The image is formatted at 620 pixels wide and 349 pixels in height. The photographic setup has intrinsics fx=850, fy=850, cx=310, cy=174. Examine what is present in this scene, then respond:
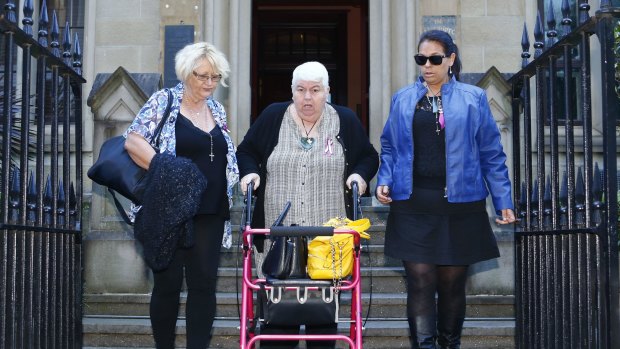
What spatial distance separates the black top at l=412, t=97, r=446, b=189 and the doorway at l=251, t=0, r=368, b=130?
689 cm

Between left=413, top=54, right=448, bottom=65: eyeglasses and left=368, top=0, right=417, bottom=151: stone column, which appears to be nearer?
left=413, top=54, right=448, bottom=65: eyeglasses

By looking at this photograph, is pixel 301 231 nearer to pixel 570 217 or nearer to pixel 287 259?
pixel 287 259

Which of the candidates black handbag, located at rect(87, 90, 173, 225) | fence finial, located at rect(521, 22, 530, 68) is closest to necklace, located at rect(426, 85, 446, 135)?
fence finial, located at rect(521, 22, 530, 68)

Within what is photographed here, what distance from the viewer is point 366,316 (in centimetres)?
591

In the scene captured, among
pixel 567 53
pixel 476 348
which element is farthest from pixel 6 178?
pixel 476 348

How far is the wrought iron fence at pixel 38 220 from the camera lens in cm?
438

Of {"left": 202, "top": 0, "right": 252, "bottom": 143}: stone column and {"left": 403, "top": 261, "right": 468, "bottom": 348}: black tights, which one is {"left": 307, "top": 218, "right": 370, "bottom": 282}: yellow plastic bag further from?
{"left": 202, "top": 0, "right": 252, "bottom": 143}: stone column

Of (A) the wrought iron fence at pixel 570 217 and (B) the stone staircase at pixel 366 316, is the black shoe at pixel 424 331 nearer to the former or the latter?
(A) the wrought iron fence at pixel 570 217

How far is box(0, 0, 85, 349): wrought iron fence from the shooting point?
4383 millimetres

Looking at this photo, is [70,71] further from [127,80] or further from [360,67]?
[360,67]

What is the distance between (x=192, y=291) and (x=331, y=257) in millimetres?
1011

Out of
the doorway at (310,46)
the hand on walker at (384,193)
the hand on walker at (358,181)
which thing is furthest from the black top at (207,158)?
the doorway at (310,46)

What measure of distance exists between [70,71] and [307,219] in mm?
1870

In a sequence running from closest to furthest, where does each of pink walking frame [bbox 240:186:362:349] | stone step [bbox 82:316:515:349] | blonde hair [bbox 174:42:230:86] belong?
pink walking frame [bbox 240:186:362:349] → blonde hair [bbox 174:42:230:86] → stone step [bbox 82:316:515:349]
